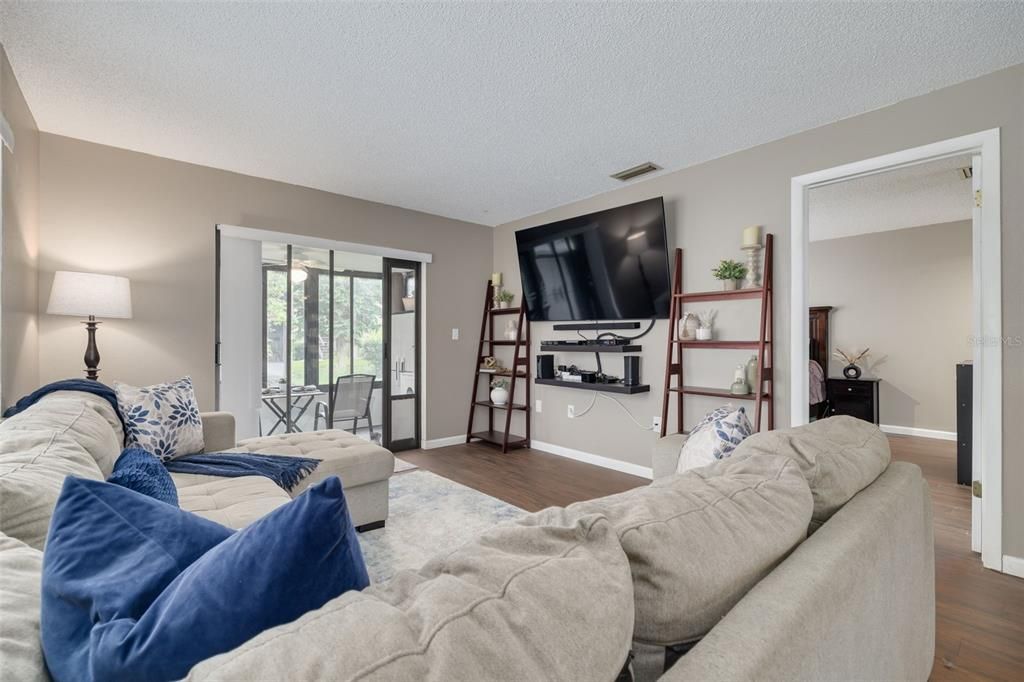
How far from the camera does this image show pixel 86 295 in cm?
272

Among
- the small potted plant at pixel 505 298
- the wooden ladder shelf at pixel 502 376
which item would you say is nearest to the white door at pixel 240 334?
the wooden ladder shelf at pixel 502 376

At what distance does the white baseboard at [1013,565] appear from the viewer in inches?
89.6

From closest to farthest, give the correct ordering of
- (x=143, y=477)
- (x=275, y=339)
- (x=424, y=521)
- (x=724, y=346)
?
(x=143, y=477)
(x=424, y=521)
(x=724, y=346)
(x=275, y=339)

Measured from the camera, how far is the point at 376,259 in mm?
4598

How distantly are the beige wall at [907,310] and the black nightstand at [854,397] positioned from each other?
1.14ft

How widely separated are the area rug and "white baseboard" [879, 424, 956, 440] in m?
5.37

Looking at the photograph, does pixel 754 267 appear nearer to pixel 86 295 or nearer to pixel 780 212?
pixel 780 212

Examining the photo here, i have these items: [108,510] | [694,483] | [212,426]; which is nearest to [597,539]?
[694,483]

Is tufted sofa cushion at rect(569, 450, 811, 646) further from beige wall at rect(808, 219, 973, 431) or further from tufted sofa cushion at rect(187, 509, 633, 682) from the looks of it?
beige wall at rect(808, 219, 973, 431)

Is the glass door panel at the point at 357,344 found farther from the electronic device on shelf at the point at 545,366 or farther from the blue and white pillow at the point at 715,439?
the blue and white pillow at the point at 715,439

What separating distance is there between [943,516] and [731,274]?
6.71ft

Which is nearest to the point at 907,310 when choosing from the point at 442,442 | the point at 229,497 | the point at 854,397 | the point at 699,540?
the point at 854,397

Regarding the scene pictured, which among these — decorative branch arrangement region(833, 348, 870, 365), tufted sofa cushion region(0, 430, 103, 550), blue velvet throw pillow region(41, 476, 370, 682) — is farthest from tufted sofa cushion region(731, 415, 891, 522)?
decorative branch arrangement region(833, 348, 870, 365)

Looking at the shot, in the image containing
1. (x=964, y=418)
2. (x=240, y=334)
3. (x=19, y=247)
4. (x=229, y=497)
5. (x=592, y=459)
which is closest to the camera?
(x=229, y=497)
